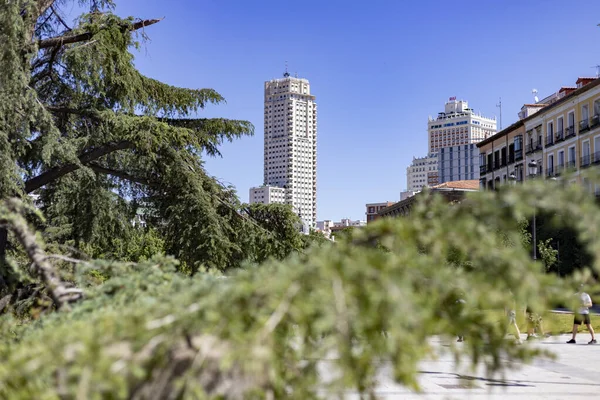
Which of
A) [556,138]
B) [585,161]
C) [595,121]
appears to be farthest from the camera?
[556,138]

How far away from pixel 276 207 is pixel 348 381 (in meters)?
10.1

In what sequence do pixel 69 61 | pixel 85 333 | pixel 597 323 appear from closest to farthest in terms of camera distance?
pixel 85 333, pixel 69 61, pixel 597 323

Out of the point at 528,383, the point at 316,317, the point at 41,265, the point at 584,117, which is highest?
the point at 584,117

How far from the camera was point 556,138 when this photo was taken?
42.9 meters

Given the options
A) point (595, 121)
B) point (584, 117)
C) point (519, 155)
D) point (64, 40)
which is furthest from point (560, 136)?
point (64, 40)

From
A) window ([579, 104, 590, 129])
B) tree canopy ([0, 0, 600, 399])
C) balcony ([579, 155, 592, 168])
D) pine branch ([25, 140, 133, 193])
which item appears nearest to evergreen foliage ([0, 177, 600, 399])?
tree canopy ([0, 0, 600, 399])

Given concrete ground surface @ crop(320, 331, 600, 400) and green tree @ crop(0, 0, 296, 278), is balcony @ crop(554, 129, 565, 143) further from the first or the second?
green tree @ crop(0, 0, 296, 278)

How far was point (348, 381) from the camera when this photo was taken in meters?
1.74

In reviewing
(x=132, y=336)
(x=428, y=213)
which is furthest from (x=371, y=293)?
(x=132, y=336)

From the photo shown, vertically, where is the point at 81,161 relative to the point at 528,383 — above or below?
above

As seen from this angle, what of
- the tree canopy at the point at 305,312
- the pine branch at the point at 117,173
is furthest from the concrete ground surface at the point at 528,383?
the pine branch at the point at 117,173

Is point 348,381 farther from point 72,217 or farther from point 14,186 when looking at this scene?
point 72,217

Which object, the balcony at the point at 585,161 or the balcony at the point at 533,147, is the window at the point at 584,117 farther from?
the balcony at the point at 533,147

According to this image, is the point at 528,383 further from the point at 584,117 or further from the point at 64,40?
the point at 584,117
